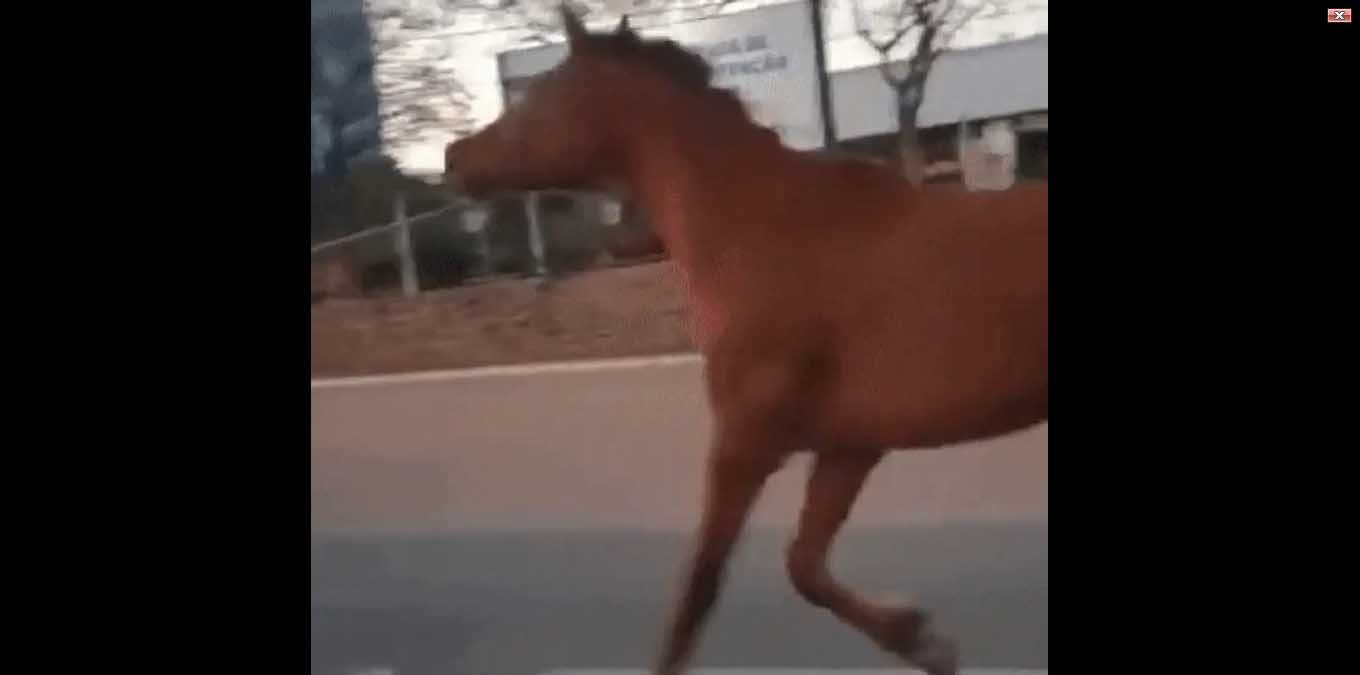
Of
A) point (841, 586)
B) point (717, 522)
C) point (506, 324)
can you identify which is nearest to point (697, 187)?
point (506, 324)

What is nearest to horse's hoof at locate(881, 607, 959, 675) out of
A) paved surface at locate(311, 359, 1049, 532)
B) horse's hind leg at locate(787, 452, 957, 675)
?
horse's hind leg at locate(787, 452, 957, 675)

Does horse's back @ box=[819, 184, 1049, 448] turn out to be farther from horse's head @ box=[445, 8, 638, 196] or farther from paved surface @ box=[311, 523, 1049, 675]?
horse's head @ box=[445, 8, 638, 196]

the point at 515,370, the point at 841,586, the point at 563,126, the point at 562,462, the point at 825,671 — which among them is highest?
the point at 563,126

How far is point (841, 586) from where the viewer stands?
1413 mm

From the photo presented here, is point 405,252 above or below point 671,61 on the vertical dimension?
below

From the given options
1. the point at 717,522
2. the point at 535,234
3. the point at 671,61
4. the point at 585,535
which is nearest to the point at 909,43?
the point at 671,61

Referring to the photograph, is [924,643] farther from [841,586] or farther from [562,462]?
[562,462]

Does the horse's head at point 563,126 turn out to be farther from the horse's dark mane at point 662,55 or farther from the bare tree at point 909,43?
the bare tree at point 909,43

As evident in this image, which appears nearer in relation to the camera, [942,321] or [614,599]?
[942,321]

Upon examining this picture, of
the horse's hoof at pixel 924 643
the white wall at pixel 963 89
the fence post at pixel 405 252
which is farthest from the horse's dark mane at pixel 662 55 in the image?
the horse's hoof at pixel 924 643

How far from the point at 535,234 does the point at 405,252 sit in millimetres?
171

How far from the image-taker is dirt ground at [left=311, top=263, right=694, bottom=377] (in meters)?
1.42

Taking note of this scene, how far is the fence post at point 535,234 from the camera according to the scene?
145 cm
